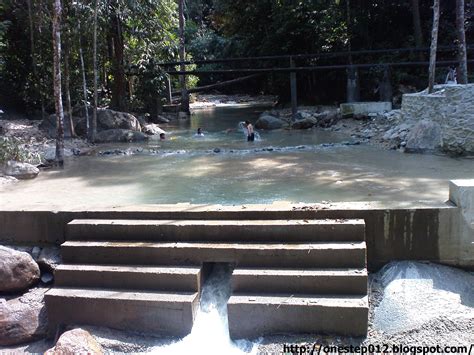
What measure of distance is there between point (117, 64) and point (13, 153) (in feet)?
30.7

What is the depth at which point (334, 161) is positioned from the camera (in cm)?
1026

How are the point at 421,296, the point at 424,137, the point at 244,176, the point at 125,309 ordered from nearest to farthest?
the point at 421,296
the point at 125,309
the point at 244,176
the point at 424,137

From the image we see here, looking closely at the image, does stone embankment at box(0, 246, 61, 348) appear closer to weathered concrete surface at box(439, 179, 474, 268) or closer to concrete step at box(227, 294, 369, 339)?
concrete step at box(227, 294, 369, 339)

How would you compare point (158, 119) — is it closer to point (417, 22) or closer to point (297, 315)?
point (417, 22)

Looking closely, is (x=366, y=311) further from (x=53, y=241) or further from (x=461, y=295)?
(x=53, y=241)

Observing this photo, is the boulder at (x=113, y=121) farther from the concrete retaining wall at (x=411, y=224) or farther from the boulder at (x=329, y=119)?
the concrete retaining wall at (x=411, y=224)

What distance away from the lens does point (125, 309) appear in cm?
500

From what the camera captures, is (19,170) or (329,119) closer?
(19,170)

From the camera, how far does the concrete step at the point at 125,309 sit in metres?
4.90

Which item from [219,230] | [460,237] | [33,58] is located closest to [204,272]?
[219,230]

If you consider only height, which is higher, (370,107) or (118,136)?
(370,107)

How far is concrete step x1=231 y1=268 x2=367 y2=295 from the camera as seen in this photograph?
4.84m

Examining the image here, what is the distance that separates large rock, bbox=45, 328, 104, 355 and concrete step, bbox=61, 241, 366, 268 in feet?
3.11

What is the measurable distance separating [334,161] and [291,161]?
2.96ft
